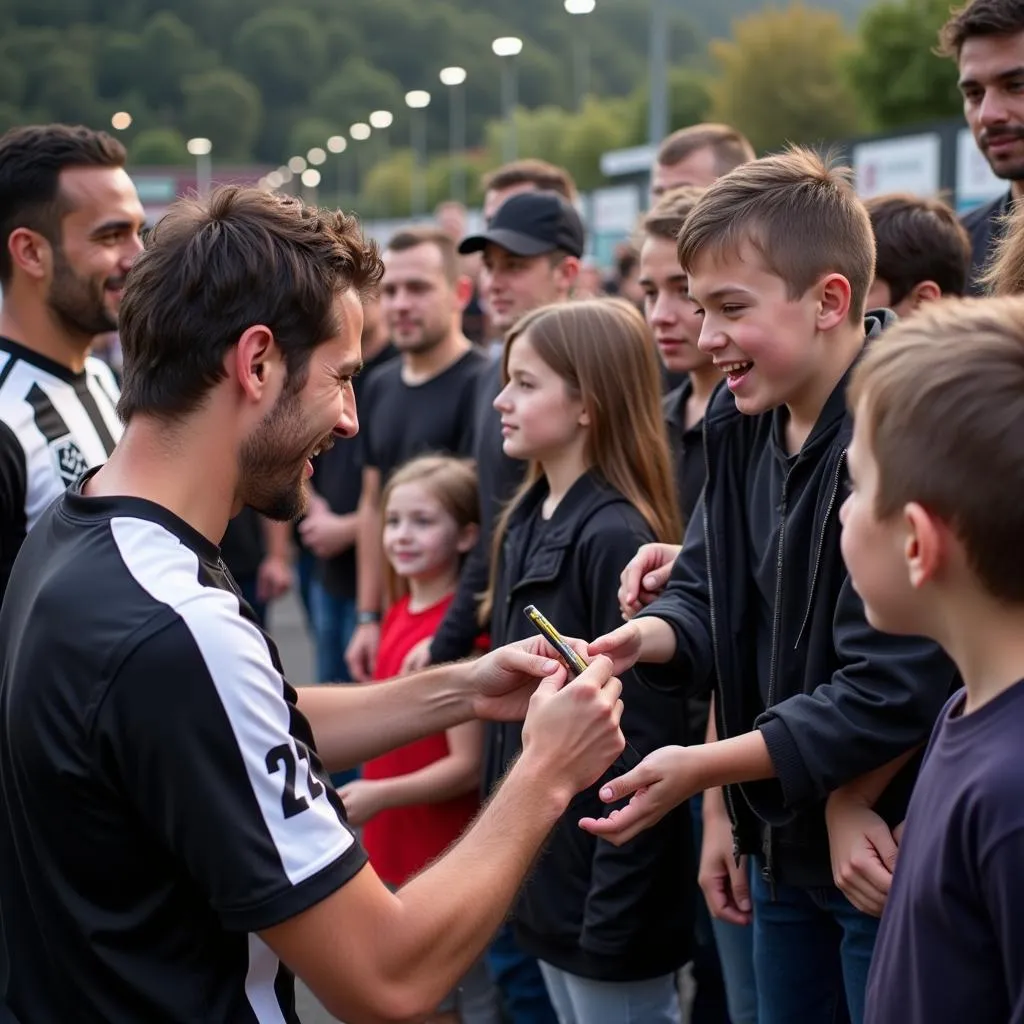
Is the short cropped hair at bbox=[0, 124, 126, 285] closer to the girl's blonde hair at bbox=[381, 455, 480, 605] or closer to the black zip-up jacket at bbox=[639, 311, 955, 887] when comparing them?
the girl's blonde hair at bbox=[381, 455, 480, 605]

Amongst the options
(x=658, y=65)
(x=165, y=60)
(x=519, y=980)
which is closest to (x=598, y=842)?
(x=519, y=980)

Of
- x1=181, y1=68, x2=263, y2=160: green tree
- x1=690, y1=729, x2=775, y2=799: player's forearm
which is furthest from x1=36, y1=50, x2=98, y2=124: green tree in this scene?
x1=690, y1=729, x2=775, y2=799: player's forearm

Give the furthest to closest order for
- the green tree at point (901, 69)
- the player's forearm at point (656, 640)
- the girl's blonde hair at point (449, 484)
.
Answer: the green tree at point (901, 69), the girl's blonde hair at point (449, 484), the player's forearm at point (656, 640)

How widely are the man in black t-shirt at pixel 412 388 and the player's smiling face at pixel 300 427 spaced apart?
3217 mm

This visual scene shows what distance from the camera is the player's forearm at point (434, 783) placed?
4.04 metres

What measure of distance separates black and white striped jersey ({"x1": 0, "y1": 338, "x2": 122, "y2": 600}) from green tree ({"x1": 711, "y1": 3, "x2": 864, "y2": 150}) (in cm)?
6309

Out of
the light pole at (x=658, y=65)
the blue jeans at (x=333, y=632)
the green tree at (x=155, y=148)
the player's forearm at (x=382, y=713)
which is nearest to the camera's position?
the player's forearm at (x=382, y=713)

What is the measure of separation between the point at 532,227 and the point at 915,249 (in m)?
1.94

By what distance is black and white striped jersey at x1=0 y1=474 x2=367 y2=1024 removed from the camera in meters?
1.88

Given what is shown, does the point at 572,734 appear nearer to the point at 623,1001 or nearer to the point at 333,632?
the point at 623,1001

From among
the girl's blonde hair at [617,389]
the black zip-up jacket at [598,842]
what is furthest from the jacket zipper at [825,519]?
the girl's blonde hair at [617,389]

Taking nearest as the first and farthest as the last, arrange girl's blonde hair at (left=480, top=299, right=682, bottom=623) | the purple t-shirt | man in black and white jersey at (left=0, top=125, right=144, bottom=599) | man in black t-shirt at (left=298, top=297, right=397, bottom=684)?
the purple t-shirt
girl's blonde hair at (left=480, top=299, right=682, bottom=623)
man in black and white jersey at (left=0, top=125, right=144, bottom=599)
man in black t-shirt at (left=298, top=297, right=397, bottom=684)

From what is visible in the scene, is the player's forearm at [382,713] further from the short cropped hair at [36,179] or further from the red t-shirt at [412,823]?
the short cropped hair at [36,179]

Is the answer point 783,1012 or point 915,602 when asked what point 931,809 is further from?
point 783,1012
